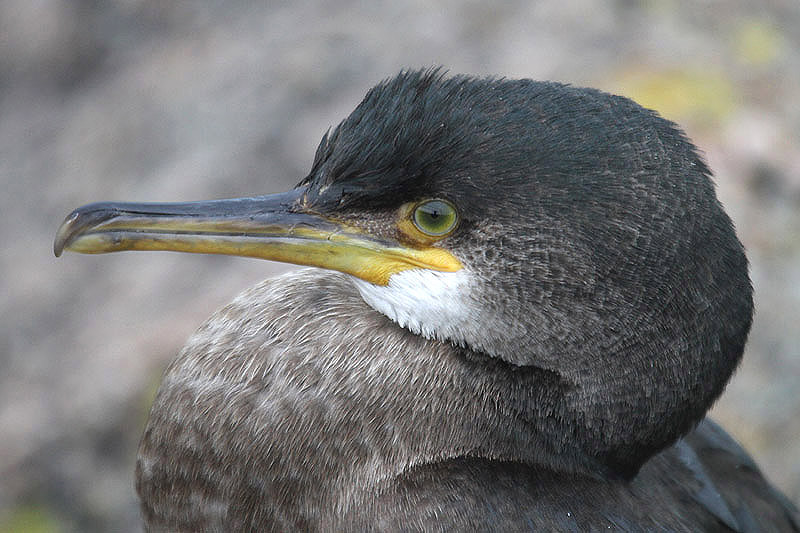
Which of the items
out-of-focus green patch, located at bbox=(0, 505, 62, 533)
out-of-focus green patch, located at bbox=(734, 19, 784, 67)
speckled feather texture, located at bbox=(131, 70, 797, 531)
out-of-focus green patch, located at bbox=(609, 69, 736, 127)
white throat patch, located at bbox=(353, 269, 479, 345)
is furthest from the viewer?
out-of-focus green patch, located at bbox=(734, 19, 784, 67)

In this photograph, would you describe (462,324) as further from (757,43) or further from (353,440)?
(757,43)

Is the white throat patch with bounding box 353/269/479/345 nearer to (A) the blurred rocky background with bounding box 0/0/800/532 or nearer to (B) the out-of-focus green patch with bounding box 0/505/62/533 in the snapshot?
(A) the blurred rocky background with bounding box 0/0/800/532

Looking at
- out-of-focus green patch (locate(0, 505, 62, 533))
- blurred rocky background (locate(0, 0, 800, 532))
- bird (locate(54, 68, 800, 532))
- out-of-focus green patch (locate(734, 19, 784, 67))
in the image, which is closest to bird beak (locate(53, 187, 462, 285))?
bird (locate(54, 68, 800, 532))

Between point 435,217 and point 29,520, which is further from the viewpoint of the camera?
point 29,520

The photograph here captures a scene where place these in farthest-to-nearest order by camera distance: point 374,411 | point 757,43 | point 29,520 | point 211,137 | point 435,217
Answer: point 211,137 < point 757,43 < point 29,520 < point 374,411 < point 435,217

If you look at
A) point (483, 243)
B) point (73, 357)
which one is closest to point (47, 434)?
point (73, 357)

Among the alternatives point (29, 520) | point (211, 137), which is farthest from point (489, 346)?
point (211, 137)

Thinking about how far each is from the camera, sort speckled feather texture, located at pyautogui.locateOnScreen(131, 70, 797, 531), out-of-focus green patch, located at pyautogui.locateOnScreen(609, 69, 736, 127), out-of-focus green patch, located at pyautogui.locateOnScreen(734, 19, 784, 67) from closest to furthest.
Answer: speckled feather texture, located at pyautogui.locateOnScreen(131, 70, 797, 531) → out-of-focus green patch, located at pyautogui.locateOnScreen(609, 69, 736, 127) → out-of-focus green patch, located at pyautogui.locateOnScreen(734, 19, 784, 67)
